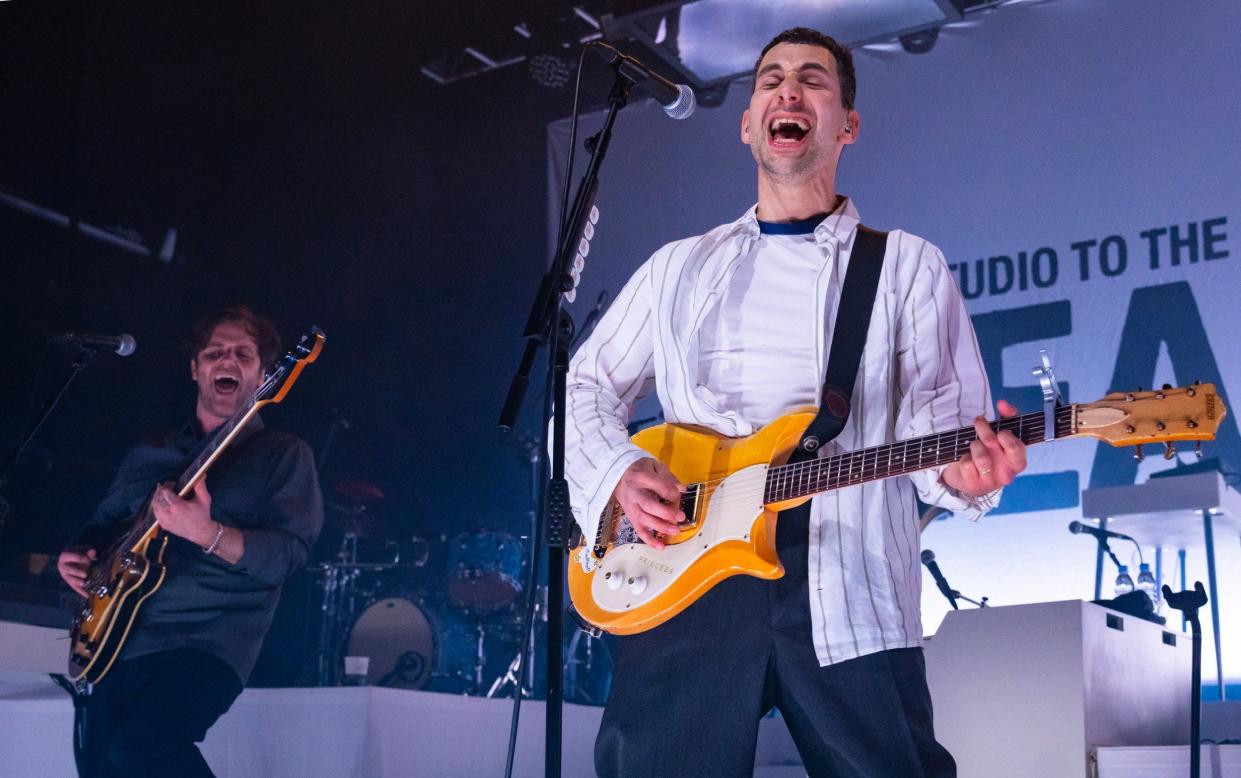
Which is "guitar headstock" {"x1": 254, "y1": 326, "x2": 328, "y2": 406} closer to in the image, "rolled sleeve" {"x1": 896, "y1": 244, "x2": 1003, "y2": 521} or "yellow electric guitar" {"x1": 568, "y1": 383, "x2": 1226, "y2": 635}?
"yellow electric guitar" {"x1": 568, "y1": 383, "x2": 1226, "y2": 635}

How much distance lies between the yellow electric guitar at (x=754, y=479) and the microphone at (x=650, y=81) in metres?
0.98

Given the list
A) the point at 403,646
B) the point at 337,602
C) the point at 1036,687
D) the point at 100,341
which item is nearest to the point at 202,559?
the point at 100,341

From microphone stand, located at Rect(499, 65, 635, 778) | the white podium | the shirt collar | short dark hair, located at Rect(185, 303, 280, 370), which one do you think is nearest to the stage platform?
short dark hair, located at Rect(185, 303, 280, 370)

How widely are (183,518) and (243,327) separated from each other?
0.79 metres

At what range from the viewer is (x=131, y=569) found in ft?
11.2

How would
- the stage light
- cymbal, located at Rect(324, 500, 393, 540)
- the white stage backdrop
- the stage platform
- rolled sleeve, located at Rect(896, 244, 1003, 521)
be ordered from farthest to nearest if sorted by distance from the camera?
1. the stage light
2. cymbal, located at Rect(324, 500, 393, 540)
3. the white stage backdrop
4. the stage platform
5. rolled sleeve, located at Rect(896, 244, 1003, 521)

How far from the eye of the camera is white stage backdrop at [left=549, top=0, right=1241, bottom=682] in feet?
18.4

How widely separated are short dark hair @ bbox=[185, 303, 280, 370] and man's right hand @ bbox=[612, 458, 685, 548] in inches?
84.5

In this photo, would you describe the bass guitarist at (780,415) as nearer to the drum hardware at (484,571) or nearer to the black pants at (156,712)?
the black pants at (156,712)

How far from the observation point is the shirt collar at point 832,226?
2.26 metres

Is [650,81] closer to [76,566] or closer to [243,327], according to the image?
[243,327]

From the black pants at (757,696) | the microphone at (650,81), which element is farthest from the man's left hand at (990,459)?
the microphone at (650,81)

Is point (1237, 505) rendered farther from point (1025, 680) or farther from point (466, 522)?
point (466, 522)

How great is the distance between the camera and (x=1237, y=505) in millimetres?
4551
